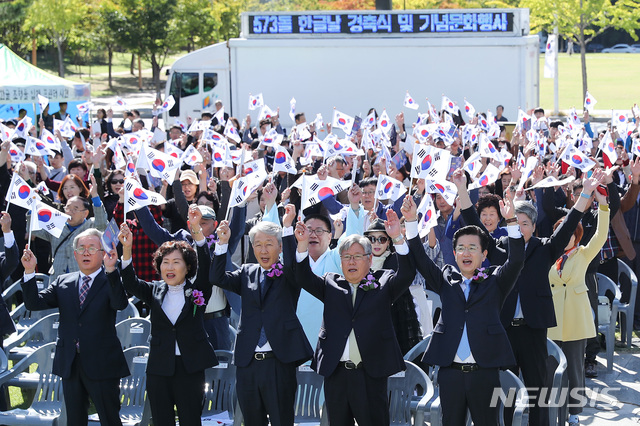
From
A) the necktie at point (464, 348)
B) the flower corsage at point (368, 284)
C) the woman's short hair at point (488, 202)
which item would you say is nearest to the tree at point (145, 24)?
the woman's short hair at point (488, 202)

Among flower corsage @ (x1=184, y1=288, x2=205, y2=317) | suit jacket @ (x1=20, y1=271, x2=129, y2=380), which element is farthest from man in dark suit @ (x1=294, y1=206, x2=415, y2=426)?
suit jacket @ (x1=20, y1=271, x2=129, y2=380)

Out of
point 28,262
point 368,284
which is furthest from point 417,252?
point 28,262

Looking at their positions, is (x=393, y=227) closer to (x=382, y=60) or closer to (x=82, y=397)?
(x=82, y=397)

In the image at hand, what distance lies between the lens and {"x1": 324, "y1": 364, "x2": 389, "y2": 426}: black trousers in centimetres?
554

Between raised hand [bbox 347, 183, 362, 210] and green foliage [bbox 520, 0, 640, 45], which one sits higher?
green foliage [bbox 520, 0, 640, 45]

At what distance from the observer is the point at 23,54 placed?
4872 cm

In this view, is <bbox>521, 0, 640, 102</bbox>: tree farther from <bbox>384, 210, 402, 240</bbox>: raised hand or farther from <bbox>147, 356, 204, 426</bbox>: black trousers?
<bbox>147, 356, 204, 426</bbox>: black trousers

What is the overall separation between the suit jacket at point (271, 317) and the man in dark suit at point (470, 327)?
0.83 metres

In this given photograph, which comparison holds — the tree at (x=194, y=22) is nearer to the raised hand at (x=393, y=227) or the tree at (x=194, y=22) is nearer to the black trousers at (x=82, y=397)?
the black trousers at (x=82, y=397)

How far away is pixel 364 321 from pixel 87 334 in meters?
1.89

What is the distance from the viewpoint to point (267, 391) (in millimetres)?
5691

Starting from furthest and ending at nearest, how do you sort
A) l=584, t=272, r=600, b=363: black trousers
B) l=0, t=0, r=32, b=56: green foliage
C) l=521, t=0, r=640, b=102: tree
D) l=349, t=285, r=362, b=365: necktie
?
1. l=0, t=0, r=32, b=56: green foliage
2. l=521, t=0, r=640, b=102: tree
3. l=584, t=272, r=600, b=363: black trousers
4. l=349, t=285, r=362, b=365: necktie

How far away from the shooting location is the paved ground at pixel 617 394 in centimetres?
704

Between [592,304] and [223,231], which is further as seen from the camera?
[592,304]
